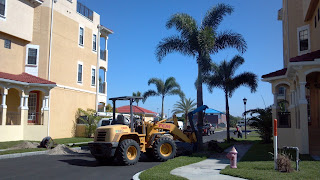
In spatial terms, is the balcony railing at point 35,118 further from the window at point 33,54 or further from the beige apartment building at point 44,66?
the window at point 33,54

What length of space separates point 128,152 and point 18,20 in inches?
613

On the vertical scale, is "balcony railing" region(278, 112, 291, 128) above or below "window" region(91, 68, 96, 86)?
below

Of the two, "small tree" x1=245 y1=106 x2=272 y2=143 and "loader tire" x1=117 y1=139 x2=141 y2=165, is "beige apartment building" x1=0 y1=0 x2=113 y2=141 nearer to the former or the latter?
"loader tire" x1=117 y1=139 x2=141 y2=165

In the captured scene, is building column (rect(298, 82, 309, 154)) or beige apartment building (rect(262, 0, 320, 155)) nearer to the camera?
building column (rect(298, 82, 309, 154))

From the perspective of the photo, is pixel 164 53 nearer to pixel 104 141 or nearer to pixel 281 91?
pixel 104 141

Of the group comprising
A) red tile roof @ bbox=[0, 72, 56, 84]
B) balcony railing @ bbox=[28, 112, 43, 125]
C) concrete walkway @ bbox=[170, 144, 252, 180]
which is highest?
red tile roof @ bbox=[0, 72, 56, 84]

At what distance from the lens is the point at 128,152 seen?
12.8 m

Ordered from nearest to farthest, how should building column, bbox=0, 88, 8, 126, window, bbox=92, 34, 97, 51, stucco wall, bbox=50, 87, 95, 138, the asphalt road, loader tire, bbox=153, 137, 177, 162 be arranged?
the asphalt road → loader tire, bbox=153, 137, 177, 162 → building column, bbox=0, 88, 8, 126 → stucco wall, bbox=50, 87, 95, 138 → window, bbox=92, 34, 97, 51

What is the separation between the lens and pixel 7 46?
22578 millimetres

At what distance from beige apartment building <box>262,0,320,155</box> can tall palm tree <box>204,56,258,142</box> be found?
5552 mm

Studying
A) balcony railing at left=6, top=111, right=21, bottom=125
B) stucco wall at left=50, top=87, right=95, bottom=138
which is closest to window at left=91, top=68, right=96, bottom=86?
stucco wall at left=50, top=87, right=95, bottom=138

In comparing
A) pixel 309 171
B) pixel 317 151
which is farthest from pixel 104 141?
pixel 317 151

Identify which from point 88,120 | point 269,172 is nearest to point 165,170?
point 269,172

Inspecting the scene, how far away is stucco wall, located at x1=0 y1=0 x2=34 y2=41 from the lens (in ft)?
72.5
